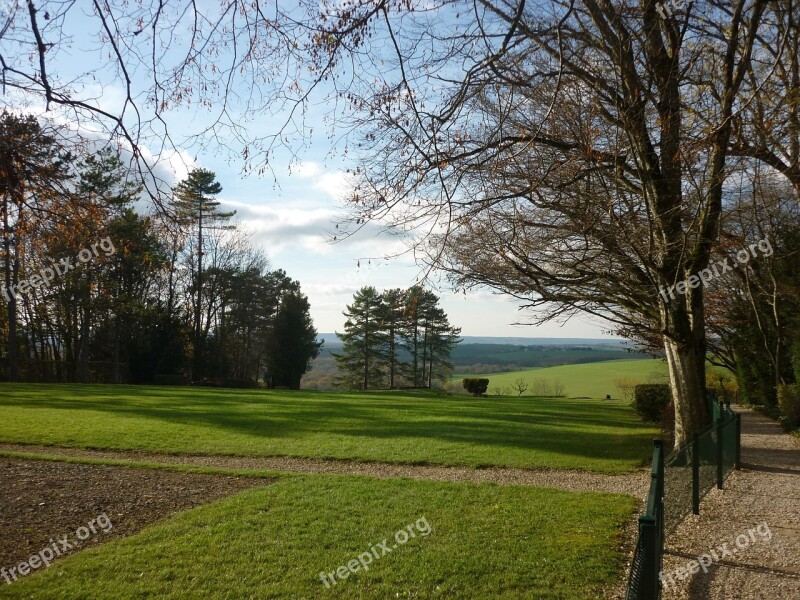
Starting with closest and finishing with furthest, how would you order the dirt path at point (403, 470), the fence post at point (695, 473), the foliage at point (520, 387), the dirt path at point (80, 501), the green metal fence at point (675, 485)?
the green metal fence at point (675, 485)
the dirt path at point (80, 501)
the fence post at point (695, 473)
the dirt path at point (403, 470)
the foliage at point (520, 387)

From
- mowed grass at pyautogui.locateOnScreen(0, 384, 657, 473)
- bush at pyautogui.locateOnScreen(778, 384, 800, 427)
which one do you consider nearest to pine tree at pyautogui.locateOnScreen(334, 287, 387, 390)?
mowed grass at pyautogui.locateOnScreen(0, 384, 657, 473)

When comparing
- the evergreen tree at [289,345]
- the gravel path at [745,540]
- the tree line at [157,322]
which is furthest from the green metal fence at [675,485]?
the evergreen tree at [289,345]

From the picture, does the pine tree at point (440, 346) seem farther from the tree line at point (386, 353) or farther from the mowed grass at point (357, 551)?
the mowed grass at point (357, 551)

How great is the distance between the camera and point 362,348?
166 feet

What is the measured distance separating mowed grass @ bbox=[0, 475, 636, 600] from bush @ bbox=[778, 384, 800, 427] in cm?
1055

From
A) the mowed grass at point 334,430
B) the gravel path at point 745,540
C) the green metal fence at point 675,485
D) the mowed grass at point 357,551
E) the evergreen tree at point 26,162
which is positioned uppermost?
the evergreen tree at point 26,162

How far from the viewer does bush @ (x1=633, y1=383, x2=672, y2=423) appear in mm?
18000

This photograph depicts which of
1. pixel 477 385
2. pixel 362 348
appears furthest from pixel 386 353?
pixel 477 385

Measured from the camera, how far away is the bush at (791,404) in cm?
1578

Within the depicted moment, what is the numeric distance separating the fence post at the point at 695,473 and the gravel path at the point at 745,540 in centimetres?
14

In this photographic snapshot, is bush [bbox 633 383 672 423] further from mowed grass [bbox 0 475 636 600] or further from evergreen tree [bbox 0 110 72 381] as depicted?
evergreen tree [bbox 0 110 72 381]

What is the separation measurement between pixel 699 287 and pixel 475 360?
50.7 metres

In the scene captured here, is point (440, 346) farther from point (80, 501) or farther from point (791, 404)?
point (80, 501)

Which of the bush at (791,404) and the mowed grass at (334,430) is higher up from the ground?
the bush at (791,404)
